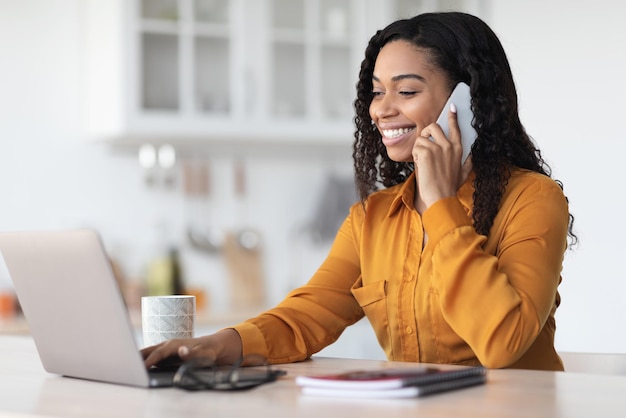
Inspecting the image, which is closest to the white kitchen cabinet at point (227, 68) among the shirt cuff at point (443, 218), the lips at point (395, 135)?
the lips at point (395, 135)

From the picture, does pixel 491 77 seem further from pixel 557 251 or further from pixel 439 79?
pixel 557 251

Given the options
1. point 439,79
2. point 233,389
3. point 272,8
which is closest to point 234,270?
point 272,8

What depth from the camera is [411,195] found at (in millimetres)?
2152

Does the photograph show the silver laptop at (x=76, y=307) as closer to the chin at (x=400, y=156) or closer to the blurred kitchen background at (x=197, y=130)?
the chin at (x=400, y=156)

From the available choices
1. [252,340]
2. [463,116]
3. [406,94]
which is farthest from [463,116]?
[252,340]

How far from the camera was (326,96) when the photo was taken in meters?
4.52

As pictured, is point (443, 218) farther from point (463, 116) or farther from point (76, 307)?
point (76, 307)

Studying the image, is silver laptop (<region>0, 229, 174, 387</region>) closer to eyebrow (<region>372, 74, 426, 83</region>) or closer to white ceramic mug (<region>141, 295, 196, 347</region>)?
white ceramic mug (<region>141, 295, 196, 347</region>)

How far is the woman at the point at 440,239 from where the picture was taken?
1710mm

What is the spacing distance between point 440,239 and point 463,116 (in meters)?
0.37

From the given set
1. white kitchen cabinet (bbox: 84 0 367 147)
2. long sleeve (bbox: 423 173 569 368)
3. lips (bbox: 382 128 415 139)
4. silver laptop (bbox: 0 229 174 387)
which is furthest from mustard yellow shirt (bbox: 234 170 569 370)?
white kitchen cabinet (bbox: 84 0 367 147)

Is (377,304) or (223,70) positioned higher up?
(223,70)

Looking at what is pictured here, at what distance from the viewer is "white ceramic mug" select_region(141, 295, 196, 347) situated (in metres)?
1.78

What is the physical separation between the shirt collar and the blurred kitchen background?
145 centimetres
